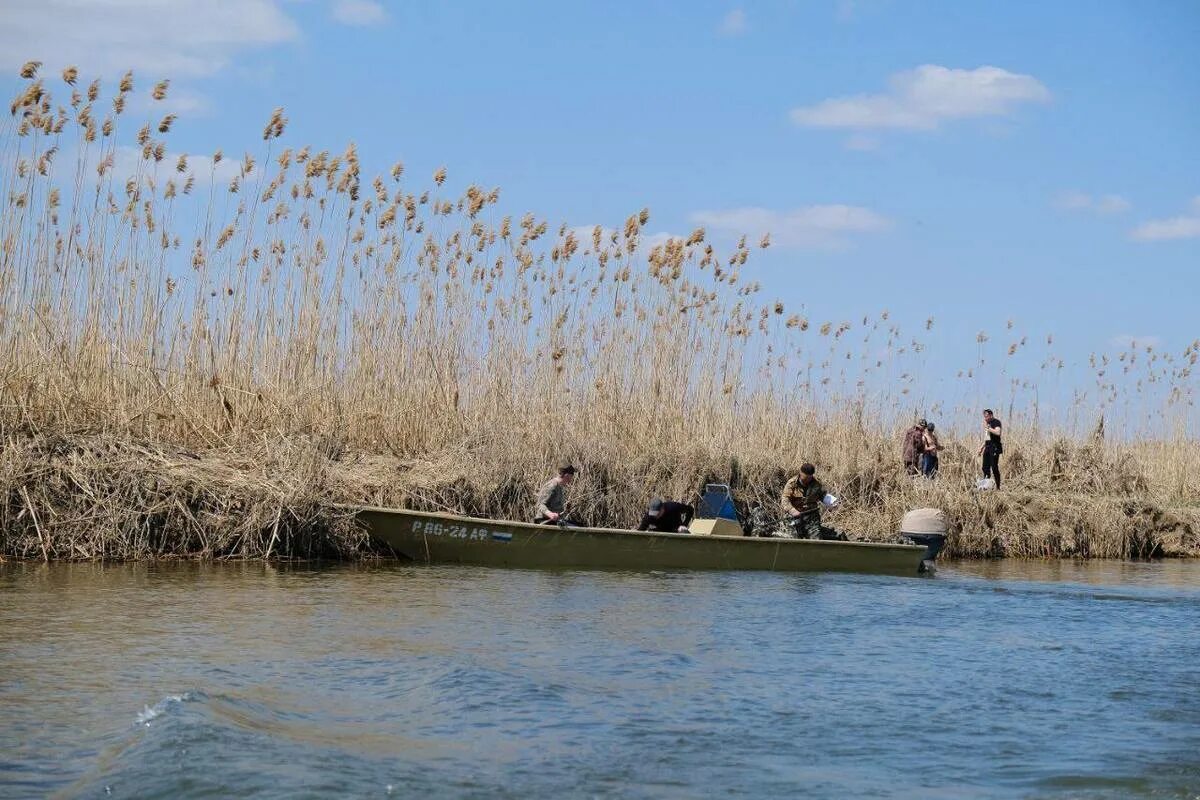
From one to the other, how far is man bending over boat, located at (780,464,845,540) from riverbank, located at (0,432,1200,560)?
4.93ft

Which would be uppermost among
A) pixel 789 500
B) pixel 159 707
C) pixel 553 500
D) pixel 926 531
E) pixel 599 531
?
pixel 789 500

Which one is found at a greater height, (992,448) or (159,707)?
(992,448)

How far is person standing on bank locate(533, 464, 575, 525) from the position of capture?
15.0 meters

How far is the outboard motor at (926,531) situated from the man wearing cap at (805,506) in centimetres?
82

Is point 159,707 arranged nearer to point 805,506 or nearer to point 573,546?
point 573,546

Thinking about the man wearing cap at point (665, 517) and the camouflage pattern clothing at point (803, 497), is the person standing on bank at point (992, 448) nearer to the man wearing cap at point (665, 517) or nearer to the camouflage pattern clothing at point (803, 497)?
the camouflage pattern clothing at point (803, 497)

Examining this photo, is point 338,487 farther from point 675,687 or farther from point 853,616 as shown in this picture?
point 675,687

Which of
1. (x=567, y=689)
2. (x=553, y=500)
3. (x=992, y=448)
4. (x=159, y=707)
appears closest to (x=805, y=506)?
(x=553, y=500)

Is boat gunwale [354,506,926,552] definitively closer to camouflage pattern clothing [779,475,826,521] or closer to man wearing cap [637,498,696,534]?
man wearing cap [637,498,696,534]

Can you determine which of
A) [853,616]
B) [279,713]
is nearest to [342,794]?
[279,713]

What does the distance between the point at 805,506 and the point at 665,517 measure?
1773mm

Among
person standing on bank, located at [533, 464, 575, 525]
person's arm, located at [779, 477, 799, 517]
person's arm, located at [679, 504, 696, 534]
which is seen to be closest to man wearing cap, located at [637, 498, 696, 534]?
person's arm, located at [679, 504, 696, 534]

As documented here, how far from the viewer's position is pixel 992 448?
20703mm

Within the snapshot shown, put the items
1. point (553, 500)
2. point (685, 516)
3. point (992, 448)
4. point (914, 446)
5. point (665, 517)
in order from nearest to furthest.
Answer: point (553, 500), point (665, 517), point (685, 516), point (914, 446), point (992, 448)
